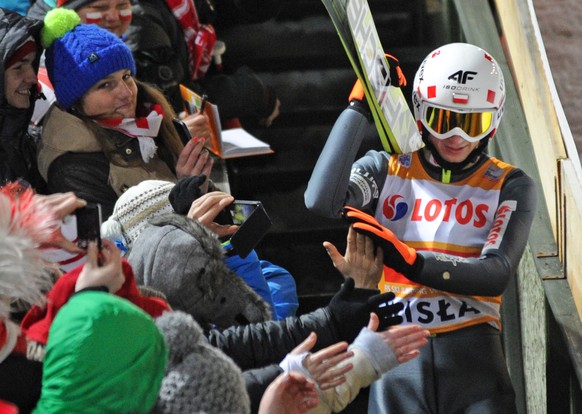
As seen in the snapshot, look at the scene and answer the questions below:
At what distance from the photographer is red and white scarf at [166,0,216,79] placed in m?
5.70

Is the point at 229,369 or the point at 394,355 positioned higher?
the point at 229,369

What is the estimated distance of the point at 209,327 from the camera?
3.62 metres

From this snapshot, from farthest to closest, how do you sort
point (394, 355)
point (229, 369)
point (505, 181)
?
point (505, 181)
point (394, 355)
point (229, 369)

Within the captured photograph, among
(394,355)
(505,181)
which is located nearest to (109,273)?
(394,355)

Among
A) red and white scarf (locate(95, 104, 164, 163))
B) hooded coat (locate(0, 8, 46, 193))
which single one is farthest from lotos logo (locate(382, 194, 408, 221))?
hooded coat (locate(0, 8, 46, 193))

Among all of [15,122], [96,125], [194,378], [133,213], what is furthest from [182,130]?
[194,378]

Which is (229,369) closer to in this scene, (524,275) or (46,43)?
(46,43)

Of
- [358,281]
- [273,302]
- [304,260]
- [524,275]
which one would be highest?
[358,281]

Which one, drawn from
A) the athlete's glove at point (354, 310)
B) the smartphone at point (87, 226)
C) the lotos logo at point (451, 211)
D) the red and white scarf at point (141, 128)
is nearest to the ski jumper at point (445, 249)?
the lotos logo at point (451, 211)

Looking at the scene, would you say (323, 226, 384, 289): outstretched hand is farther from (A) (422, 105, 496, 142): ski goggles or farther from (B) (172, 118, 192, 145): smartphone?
(B) (172, 118, 192, 145): smartphone

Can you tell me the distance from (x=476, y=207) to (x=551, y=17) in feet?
8.86

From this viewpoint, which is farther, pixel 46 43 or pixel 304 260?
pixel 304 260

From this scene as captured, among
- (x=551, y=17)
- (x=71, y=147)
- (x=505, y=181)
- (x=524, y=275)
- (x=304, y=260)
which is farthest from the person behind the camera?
(x=551, y=17)

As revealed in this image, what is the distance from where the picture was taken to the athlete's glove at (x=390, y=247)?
3.90 m
